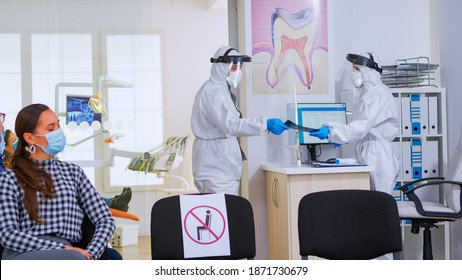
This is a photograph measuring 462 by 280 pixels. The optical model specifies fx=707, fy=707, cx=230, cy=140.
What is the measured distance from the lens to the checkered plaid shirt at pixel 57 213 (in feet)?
8.41

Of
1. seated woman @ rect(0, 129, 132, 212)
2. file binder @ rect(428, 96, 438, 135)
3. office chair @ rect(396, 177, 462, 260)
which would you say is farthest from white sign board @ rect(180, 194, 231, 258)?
file binder @ rect(428, 96, 438, 135)

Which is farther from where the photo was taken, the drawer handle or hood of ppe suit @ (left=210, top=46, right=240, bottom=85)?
the drawer handle

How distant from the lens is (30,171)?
8.79 ft

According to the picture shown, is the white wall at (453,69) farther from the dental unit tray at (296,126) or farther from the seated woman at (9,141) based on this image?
the seated woman at (9,141)

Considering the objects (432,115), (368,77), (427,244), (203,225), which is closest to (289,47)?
(368,77)

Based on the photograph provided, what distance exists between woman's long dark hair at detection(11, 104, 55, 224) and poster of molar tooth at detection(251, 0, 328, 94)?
2.34m

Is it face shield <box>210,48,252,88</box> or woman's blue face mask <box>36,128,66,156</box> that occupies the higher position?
face shield <box>210,48,252,88</box>

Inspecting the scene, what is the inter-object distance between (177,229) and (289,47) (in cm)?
256

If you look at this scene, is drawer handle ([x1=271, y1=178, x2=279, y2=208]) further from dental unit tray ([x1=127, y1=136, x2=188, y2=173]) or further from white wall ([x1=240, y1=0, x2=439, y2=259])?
dental unit tray ([x1=127, y1=136, x2=188, y2=173])

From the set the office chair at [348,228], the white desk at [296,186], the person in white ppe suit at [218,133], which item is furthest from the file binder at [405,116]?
the office chair at [348,228]

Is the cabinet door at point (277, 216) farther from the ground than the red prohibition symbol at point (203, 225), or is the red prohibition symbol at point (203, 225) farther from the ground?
the red prohibition symbol at point (203, 225)

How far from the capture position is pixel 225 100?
4320 millimetres

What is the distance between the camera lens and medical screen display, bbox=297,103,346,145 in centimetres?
472
